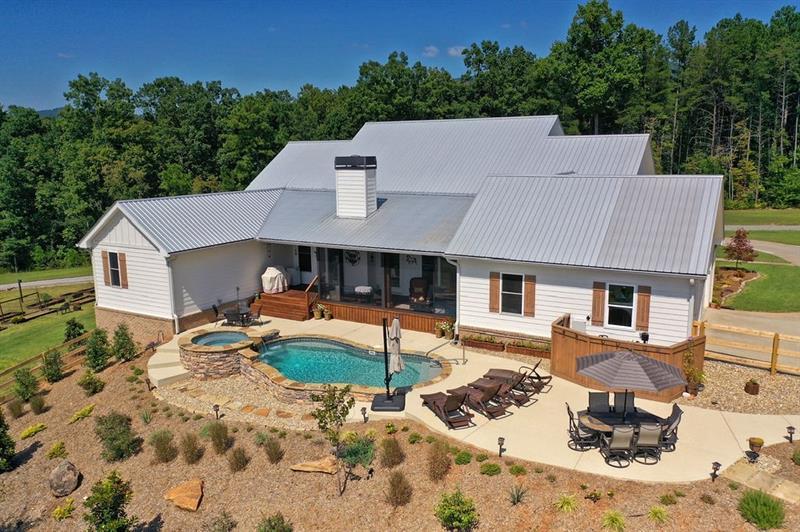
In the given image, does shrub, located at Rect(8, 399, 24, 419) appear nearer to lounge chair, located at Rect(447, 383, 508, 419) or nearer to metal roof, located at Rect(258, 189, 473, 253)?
metal roof, located at Rect(258, 189, 473, 253)

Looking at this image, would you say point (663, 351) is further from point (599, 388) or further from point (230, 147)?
point (230, 147)

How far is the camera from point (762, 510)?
33.3ft

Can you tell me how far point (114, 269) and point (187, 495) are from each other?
44.9ft

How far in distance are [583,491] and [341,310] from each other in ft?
45.6

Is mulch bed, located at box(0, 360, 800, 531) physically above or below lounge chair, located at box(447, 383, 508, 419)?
below

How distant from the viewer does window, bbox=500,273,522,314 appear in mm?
19141

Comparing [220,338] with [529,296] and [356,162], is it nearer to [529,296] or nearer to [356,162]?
[356,162]

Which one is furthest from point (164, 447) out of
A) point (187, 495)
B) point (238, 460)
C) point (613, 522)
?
point (613, 522)

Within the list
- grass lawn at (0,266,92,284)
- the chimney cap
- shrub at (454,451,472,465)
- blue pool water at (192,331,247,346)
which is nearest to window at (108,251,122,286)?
blue pool water at (192,331,247,346)

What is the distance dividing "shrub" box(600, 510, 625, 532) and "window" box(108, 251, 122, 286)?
2042cm

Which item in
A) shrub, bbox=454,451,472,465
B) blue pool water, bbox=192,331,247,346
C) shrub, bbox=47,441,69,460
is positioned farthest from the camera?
blue pool water, bbox=192,331,247,346

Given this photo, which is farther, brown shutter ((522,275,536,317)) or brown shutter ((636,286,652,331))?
brown shutter ((522,275,536,317))

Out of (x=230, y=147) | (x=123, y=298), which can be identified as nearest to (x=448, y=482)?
(x=123, y=298)

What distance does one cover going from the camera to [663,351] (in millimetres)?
15117
